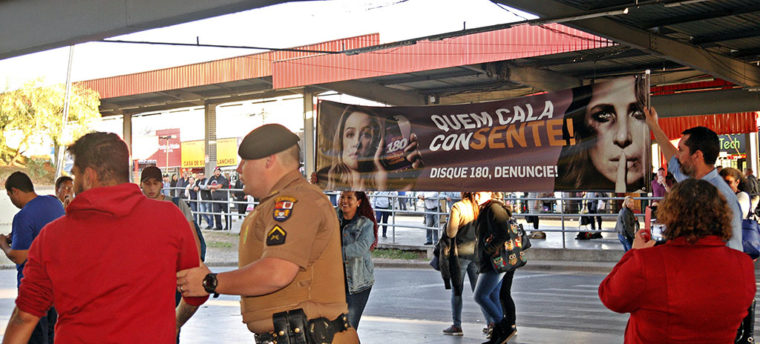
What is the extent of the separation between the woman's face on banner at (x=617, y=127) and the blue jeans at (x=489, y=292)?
5.04 feet

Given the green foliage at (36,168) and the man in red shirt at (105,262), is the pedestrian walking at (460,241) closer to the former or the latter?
the man in red shirt at (105,262)

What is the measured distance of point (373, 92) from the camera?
29.7 meters

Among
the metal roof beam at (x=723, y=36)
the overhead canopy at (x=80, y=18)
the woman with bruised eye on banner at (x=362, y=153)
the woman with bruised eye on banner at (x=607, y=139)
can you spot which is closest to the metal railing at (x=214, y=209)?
the metal roof beam at (x=723, y=36)

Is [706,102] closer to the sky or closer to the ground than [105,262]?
closer to the sky

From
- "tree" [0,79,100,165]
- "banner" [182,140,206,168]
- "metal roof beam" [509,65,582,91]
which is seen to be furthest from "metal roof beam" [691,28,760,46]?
"tree" [0,79,100,165]

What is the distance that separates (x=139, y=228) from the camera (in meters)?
3.50

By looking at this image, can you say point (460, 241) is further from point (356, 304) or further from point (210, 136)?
point (210, 136)

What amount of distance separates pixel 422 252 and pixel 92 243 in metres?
17.9

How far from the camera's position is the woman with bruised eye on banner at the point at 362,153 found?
9859 mm

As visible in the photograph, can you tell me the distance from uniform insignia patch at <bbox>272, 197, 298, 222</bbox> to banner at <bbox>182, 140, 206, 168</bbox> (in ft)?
133

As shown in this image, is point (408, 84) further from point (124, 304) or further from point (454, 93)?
A: point (124, 304)

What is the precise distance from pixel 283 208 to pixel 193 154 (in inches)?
1648

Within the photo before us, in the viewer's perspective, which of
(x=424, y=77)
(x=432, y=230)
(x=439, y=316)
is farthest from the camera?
(x=424, y=77)

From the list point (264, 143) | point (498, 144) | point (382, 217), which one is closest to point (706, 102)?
point (382, 217)
